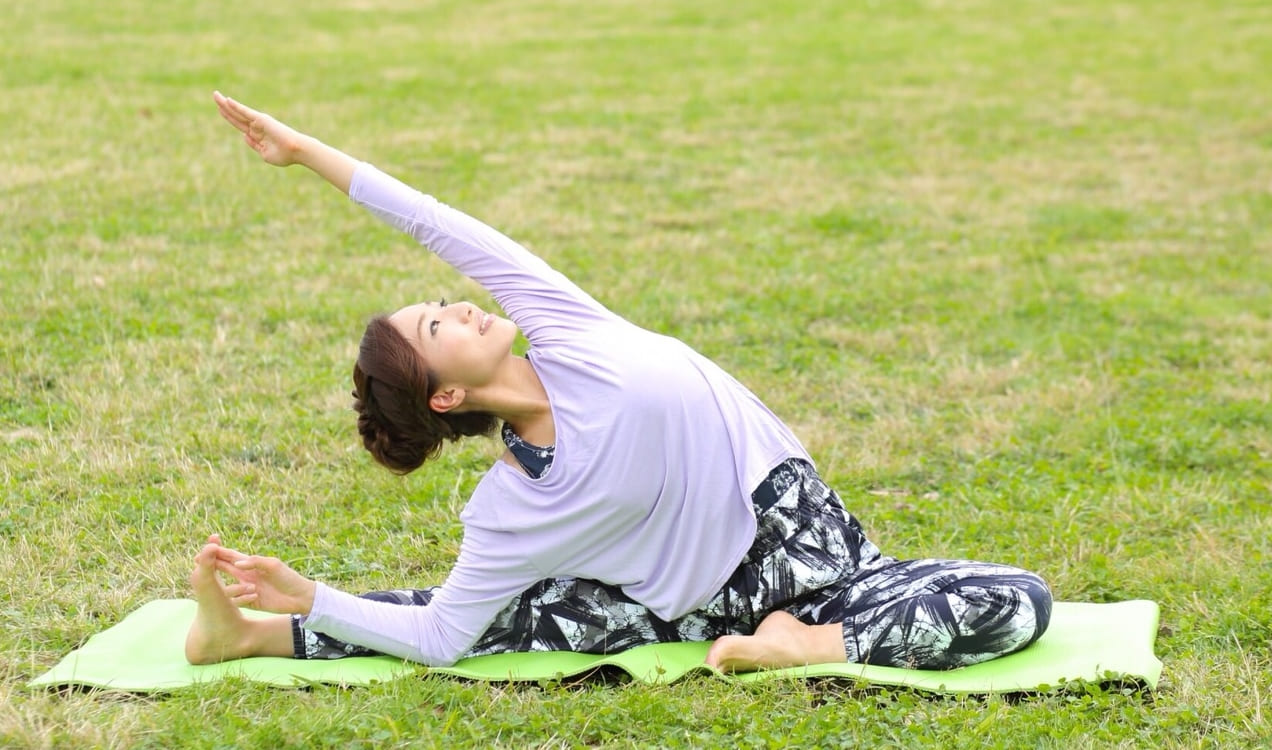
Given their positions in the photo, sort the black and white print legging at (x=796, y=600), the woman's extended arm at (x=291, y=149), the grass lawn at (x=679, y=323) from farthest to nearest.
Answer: the woman's extended arm at (x=291, y=149) < the black and white print legging at (x=796, y=600) < the grass lawn at (x=679, y=323)

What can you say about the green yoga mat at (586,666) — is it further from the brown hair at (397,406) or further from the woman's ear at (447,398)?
the woman's ear at (447,398)

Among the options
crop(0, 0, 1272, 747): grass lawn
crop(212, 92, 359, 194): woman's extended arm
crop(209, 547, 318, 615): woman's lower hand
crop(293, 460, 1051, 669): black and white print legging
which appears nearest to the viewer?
crop(0, 0, 1272, 747): grass lawn

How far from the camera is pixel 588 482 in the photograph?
356 centimetres

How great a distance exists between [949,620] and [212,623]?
6.28 feet

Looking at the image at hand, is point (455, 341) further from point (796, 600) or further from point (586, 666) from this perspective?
point (796, 600)

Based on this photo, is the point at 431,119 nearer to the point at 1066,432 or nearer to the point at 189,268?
the point at 189,268

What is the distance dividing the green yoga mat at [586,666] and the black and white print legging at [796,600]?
5cm

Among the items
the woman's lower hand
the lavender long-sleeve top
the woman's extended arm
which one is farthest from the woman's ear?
the woman's extended arm

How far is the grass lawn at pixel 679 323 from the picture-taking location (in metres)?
3.42

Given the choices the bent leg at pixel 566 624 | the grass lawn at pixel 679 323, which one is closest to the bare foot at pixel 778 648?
the grass lawn at pixel 679 323

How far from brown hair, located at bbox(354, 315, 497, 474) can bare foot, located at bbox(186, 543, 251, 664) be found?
19.9 inches

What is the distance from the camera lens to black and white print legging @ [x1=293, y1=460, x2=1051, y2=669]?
3.63m

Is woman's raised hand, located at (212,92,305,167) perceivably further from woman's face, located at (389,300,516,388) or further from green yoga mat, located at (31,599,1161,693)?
green yoga mat, located at (31,599,1161,693)

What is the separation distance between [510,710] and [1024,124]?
10579mm
